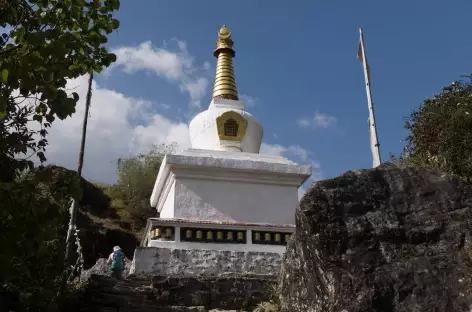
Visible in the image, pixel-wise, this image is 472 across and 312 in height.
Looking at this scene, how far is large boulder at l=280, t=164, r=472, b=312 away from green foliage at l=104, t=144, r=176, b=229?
2124 centimetres

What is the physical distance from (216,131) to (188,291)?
6260 mm

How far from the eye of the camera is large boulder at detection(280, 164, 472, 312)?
5.71 m

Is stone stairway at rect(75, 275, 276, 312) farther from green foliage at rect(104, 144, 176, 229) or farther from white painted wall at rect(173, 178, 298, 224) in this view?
green foliage at rect(104, 144, 176, 229)

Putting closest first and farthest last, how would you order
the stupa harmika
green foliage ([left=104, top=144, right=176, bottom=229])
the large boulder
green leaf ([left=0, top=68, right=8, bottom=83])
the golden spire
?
green leaf ([left=0, top=68, right=8, bottom=83]), the large boulder, the stupa harmika, the golden spire, green foliage ([left=104, top=144, right=176, bottom=229])

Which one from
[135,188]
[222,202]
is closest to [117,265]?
[222,202]

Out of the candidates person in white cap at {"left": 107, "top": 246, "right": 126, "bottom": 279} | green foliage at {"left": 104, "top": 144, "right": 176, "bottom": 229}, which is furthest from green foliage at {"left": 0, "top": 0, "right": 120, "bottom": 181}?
green foliage at {"left": 104, "top": 144, "right": 176, "bottom": 229}

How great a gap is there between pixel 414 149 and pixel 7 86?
26.6 feet

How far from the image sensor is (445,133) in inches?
347

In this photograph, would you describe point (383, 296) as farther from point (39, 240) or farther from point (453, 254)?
point (39, 240)

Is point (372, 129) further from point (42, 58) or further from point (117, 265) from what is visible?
point (42, 58)

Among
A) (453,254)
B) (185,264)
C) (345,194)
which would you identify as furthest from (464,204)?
(185,264)

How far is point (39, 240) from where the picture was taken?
3.59 metres

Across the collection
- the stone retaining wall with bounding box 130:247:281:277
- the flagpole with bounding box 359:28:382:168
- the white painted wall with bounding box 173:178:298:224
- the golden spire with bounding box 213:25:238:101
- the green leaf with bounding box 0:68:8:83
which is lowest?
the stone retaining wall with bounding box 130:247:281:277

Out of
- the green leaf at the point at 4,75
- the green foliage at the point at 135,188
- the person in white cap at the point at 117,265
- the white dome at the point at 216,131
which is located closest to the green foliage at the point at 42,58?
the green leaf at the point at 4,75
